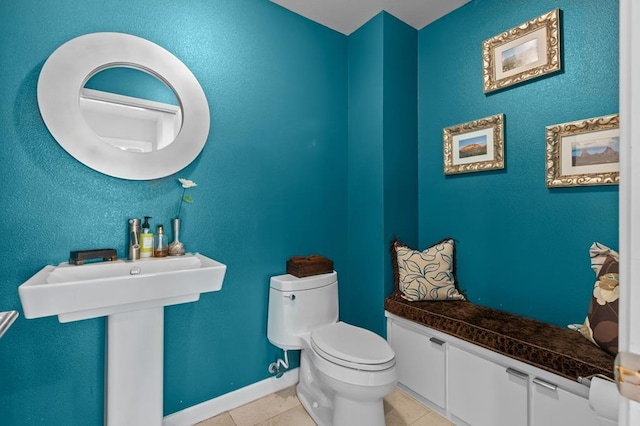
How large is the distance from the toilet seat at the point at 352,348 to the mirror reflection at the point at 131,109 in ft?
4.39

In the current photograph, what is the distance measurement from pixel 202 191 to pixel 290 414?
1.38 m

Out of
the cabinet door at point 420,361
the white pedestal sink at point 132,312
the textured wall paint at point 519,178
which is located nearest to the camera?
the white pedestal sink at point 132,312

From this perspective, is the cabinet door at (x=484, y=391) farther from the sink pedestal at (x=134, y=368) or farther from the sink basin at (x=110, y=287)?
the sink pedestal at (x=134, y=368)

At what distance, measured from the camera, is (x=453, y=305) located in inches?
72.2

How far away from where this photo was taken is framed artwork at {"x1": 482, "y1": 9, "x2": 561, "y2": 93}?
1580mm

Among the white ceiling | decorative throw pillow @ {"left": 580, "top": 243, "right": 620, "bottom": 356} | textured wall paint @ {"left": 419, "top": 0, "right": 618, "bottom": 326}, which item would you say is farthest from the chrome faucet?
decorative throw pillow @ {"left": 580, "top": 243, "right": 620, "bottom": 356}

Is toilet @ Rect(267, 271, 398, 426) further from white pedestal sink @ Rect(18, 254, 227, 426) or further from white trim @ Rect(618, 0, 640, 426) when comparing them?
white trim @ Rect(618, 0, 640, 426)

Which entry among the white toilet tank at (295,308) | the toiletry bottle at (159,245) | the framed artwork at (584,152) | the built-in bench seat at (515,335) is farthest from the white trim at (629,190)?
the toiletry bottle at (159,245)

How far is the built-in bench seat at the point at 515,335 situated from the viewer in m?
1.20

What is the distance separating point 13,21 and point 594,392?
239 cm

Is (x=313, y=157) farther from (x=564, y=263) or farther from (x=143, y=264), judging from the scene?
→ (x=564, y=263)

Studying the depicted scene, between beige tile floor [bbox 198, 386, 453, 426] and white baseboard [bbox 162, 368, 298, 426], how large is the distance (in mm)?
28

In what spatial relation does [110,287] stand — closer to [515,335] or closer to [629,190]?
[629,190]

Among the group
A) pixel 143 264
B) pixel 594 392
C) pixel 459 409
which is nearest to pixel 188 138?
pixel 143 264
